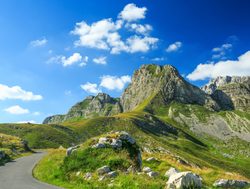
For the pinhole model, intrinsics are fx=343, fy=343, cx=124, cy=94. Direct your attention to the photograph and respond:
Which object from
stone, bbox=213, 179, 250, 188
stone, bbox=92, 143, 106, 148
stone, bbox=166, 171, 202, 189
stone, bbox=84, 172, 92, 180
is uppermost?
stone, bbox=92, 143, 106, 148

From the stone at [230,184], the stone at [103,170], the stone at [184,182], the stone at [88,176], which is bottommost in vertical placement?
the stone at [230,184]

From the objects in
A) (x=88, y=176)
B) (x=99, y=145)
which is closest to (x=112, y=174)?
(x=88, y=176)

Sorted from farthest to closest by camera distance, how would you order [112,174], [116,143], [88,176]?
1. [116,143]
2. [88,176]
3. [112,174]

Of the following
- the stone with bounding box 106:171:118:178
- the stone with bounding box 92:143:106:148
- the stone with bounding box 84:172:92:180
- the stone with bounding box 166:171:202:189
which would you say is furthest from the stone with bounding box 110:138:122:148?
the stone with bounding box 166:171:202:189

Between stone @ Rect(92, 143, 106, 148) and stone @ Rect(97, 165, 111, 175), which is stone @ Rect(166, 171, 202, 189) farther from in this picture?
stone @ Rect(92, 143, 106, 148)

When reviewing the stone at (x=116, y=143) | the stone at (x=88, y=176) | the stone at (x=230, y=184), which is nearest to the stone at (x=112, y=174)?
the stone at (x=88, y=176)

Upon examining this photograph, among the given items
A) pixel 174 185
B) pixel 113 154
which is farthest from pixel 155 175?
pixel 113 154

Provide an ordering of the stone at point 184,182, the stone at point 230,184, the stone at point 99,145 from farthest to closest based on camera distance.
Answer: the stone at point 99,145 → the stone at point 230,184 → the stone at point 184,182

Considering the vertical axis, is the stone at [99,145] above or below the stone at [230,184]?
above

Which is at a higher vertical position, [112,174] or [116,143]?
[116,143]

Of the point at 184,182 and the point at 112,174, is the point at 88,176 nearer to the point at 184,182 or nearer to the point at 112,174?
the point at 112,174

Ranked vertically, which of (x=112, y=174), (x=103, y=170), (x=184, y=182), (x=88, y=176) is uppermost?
(x=103, y=170)

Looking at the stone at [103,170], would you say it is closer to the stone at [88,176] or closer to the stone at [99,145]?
the stone at [88,176]

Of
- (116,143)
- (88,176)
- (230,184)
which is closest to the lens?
(230,184)
